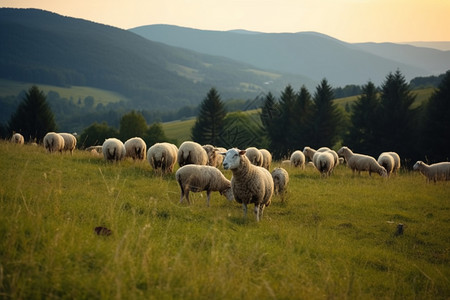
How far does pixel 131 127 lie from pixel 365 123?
4168 centimetres

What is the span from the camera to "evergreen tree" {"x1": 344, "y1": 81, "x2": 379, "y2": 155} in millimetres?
50438

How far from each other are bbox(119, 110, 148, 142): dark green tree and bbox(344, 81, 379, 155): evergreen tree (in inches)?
1484

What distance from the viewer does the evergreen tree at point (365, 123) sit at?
165 ft

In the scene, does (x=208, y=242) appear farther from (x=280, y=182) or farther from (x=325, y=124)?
(x=325, y=124)

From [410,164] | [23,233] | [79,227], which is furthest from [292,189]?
[410,164]

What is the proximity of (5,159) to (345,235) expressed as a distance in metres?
13.7

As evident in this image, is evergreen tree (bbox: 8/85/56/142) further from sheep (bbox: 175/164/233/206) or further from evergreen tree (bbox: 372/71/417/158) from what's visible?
sheep (bbox: 175/164/233/206)

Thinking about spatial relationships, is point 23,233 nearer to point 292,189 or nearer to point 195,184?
point 195,184

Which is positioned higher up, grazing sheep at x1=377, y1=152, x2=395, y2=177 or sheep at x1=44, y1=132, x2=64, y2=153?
grazing sheep at x1=377, y1=152, x2=395, y2=177

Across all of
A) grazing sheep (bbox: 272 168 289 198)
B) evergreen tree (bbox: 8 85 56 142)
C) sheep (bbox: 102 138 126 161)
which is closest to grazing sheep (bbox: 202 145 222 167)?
sheep (bbox: 102 138 126 161)

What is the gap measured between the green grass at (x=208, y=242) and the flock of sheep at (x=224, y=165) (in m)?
0.74

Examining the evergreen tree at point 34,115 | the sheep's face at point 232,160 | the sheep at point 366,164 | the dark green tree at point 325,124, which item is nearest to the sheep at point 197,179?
the sheep's face at point 232,160

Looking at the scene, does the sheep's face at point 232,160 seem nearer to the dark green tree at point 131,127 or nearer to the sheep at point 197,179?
the sheep at point 197,179

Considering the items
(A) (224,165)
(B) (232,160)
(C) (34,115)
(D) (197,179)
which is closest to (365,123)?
(D) (197,179)
